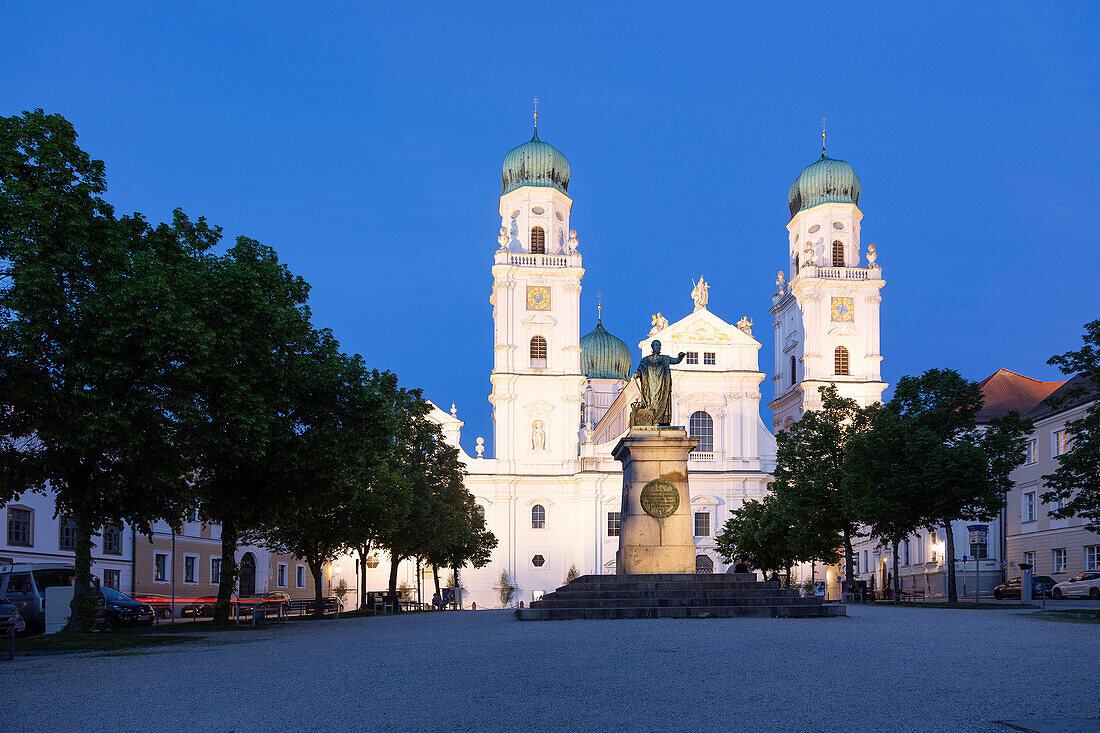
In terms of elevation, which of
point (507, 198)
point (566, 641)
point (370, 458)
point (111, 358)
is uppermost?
point (507, 198)

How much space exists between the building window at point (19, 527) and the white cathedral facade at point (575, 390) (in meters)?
34.8

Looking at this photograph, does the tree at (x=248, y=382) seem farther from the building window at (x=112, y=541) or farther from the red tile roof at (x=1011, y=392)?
the red tile roof at (x=1011, y=392)

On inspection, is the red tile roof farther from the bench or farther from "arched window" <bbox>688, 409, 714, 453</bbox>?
"arched window" <bbox>688, 409, 714, 453</bbox>

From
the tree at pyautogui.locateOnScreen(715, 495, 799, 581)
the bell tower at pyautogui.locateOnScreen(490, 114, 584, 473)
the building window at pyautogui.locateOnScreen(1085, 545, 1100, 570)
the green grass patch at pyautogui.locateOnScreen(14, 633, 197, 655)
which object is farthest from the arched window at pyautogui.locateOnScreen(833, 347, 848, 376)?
the green grass patch at pyautogui.locateOnScreen(14, 633, 197, 655)

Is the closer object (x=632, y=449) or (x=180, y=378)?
(x=180, y=378)

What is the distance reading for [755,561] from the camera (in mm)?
49906

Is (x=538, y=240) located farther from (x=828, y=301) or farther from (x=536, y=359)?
(x=828, y=301)

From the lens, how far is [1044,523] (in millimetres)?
51281

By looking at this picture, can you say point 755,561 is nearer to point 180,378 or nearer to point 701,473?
point 701,473

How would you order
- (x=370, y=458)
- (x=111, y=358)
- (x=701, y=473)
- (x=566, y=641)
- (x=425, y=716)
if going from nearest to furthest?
(x=425, y=716)
(x=566, y=641)
(x=111, y=358)
(x=370, y=458)
(x=701, y=473)

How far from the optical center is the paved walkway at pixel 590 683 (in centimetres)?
885

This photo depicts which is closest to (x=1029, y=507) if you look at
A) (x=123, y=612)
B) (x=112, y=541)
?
(x=123, y=612)

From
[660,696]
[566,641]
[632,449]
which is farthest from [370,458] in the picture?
[660,696]

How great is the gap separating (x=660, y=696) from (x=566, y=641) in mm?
6152
